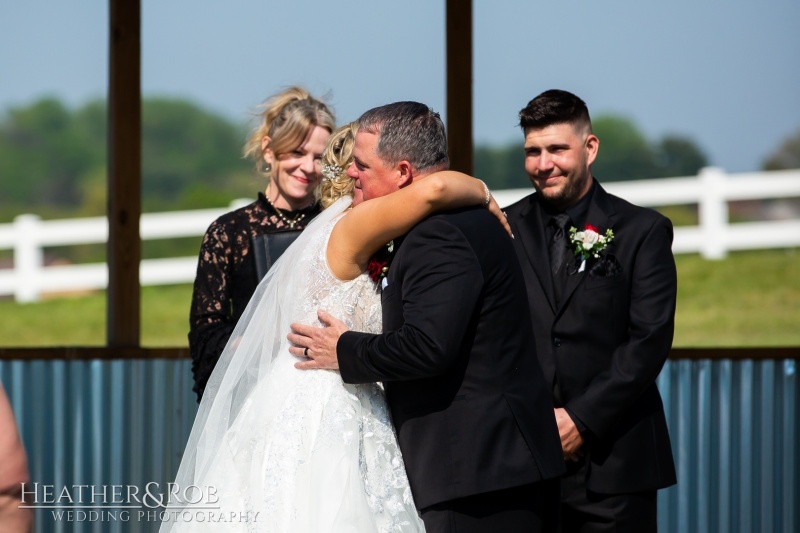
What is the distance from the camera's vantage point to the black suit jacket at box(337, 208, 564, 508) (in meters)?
2.64

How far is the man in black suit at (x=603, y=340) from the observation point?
326 centimetres

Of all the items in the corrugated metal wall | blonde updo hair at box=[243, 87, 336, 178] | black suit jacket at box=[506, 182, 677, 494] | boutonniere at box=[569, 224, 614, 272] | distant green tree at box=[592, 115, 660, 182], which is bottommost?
A: the corrugated metal wall

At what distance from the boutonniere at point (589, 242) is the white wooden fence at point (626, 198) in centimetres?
407

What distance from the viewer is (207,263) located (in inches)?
147

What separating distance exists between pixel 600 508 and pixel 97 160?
11033 mm

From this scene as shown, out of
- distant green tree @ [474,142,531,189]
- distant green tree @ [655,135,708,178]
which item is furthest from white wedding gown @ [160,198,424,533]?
distant green tree @ [655,135,708,178]

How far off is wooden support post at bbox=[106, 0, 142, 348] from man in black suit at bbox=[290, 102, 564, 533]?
229cm

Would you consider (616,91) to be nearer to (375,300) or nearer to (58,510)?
(58,510)

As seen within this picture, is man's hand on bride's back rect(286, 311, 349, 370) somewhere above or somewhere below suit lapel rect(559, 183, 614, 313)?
below

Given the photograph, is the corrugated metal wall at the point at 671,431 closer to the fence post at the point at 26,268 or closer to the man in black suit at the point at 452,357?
the man in black suit at the point at 452,357

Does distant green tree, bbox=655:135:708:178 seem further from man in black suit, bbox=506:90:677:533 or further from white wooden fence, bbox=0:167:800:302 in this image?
man in black suit, bbox=506:90:677:533

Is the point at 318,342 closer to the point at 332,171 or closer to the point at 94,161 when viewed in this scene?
the point at 332,171

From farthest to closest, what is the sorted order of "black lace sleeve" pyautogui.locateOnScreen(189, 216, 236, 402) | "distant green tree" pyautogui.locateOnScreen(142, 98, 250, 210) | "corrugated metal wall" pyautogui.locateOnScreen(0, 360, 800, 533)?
1. "distant green tree" pyautogui.locateOnScreen(142, 98, 250, 210)
2. "corrugated metal wall" pyautogui.locateOnScreen(0, 360, 800, 533)
3. "black lace sleeve" pyautogui.locateOnScreen(189, 216, 236, 402)

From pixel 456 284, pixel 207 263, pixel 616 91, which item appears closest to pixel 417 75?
pixel 207 263
